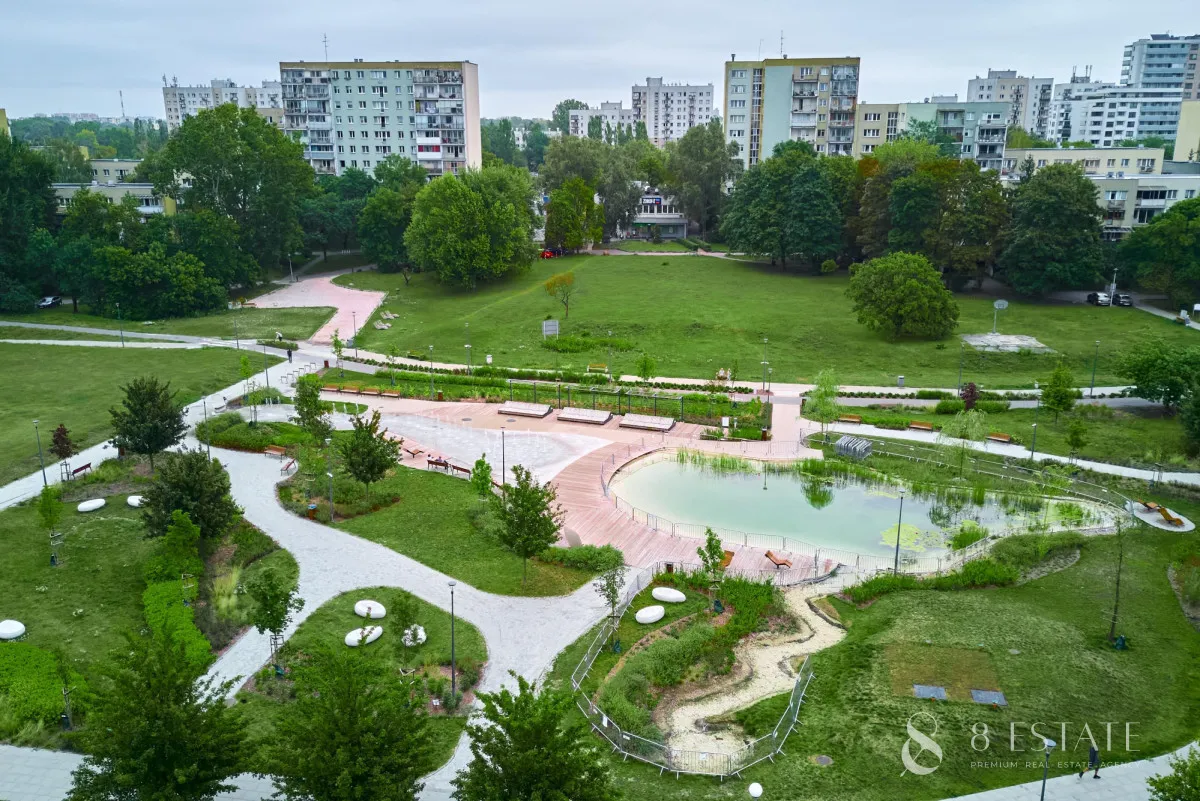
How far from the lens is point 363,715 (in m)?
13.5

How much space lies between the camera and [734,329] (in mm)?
52781

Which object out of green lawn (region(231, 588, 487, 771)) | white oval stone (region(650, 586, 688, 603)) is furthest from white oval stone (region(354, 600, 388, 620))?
white oval stone (region(650, 586, 688, 603))

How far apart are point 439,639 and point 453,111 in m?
80.1

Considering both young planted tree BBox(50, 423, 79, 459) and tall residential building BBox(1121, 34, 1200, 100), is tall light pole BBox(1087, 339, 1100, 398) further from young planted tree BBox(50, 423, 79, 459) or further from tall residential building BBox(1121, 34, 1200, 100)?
tall residential building BBox(1121, 34, 1200, 100)

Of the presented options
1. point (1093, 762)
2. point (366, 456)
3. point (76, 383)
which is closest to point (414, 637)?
point (366, 456)

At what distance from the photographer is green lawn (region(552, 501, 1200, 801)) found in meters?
15.9

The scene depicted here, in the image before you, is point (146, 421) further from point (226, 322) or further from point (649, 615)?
point (226, 322)

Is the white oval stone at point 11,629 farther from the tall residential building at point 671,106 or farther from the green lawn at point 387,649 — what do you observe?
the tall residential building at point 671,106

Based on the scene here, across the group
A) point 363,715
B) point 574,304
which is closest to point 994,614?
point 363,715

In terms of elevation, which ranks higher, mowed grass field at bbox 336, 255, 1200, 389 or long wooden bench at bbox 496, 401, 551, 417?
mowed grass field at bbox 336, 255, 1200, 389

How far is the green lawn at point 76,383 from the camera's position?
111 feet

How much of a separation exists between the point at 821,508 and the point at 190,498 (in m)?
19.1

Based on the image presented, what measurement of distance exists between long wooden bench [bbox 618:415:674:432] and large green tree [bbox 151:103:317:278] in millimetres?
42322

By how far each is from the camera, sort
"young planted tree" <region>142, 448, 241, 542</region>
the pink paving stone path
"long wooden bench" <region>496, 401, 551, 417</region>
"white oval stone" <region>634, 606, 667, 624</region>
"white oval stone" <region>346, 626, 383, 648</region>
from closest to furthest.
Result: "white oval stone" <region>346, 626, 383, 648</region> < "white oval stone" <region>634, 606, 667, 624</region> < "young planted tree" <region>142, 448, 241, 542</region> < "long wooden bench" <region>496, 401, 551, 417</region> < the pink paving stone path
